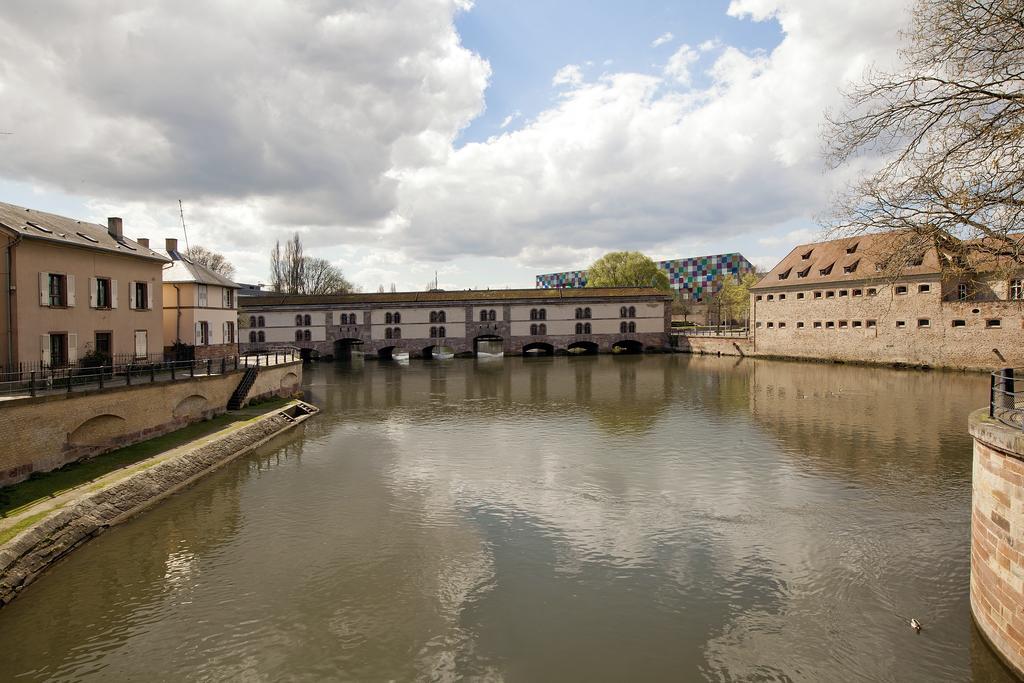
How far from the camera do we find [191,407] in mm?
21656

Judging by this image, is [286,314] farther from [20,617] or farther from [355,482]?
[20,617]

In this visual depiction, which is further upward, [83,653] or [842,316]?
[842,316]

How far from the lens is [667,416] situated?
82.9 ft

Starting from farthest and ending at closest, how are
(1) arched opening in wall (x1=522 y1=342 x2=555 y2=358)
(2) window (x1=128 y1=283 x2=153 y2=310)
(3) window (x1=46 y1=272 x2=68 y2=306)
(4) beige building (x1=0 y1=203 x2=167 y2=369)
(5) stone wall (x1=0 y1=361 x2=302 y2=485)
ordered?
(1) arched opening in wall (x1=522 y1=342 x2=555 y2=358)
(2) window (x1=128 y1=283 x2=153 y2=310)
(3) window (x1=46 y1=272 x2=68 y2=306)
(4) beige building (x1=0 y1=203 x2=167 y2=369)
(5) stone wall (x1=0 y1=361 x2=302 y2=485)

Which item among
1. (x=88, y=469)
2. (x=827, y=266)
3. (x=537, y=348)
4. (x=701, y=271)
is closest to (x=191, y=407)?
(x=88, y=469)

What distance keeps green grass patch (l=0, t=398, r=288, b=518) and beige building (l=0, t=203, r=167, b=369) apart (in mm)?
4701

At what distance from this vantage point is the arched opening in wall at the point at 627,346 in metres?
61.2

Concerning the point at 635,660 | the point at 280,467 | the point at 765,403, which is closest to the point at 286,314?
the point at 280,467

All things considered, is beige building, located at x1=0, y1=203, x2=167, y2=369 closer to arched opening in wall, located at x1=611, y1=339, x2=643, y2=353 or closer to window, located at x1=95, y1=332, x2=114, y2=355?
window, located at x1=95, y1=332, x2=114, y2=355

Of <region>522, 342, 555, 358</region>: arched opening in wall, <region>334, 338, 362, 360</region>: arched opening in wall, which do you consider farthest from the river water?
<region>334, 338, 362, 360</region>: arched opening in wall

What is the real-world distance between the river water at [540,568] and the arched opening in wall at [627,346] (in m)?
39.6

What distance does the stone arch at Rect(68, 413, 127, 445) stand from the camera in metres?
16.0

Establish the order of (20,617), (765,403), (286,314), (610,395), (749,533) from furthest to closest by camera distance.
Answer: (286,314), (610,395), (765,403), (749,533), (20,617)

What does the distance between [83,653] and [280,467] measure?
32.6 feet
